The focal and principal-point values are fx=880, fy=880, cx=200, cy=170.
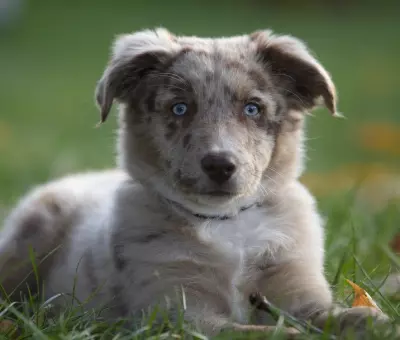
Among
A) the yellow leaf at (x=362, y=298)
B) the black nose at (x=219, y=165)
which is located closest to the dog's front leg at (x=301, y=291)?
the yellow leaf at (x=362, y=298)

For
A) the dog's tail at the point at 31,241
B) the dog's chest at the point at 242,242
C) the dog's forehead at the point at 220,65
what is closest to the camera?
the dog's chest at the point at 242,242

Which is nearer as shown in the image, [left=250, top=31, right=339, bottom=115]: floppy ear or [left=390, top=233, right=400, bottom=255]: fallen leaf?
[left=250, top=31, right=339, bottom=115]: floppy ear

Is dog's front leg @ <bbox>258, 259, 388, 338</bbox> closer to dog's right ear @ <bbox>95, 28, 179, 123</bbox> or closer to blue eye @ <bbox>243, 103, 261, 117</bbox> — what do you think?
blue eye @ <bbox>243, 103, 261, 117</bbox>

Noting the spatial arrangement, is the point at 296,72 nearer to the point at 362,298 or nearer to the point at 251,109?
the point at 251,109

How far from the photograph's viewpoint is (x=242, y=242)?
4504 mm

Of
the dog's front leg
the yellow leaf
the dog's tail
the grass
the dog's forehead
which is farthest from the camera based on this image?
the grass

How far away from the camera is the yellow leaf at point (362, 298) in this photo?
421cm

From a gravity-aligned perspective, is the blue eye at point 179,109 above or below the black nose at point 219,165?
above

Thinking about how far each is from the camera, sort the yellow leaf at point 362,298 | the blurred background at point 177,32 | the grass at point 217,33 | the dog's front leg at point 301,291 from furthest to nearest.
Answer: the blurred background at point 177,32 < the grass at point 217,33 < the yellow leaf at point 362,298 < the dog's front leg at point 301,291

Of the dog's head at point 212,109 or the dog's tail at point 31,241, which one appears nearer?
the dog's head at point 212,109

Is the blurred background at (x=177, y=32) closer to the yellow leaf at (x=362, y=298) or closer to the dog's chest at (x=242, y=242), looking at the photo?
the dog's chest at (x=242, y=242)

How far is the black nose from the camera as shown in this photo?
4.16m

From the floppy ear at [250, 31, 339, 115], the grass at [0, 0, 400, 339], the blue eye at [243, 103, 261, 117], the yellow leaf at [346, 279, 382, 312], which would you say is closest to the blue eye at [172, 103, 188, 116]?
the blue eye at [243, 103, 261, 117]

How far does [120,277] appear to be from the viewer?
448 centimetres
